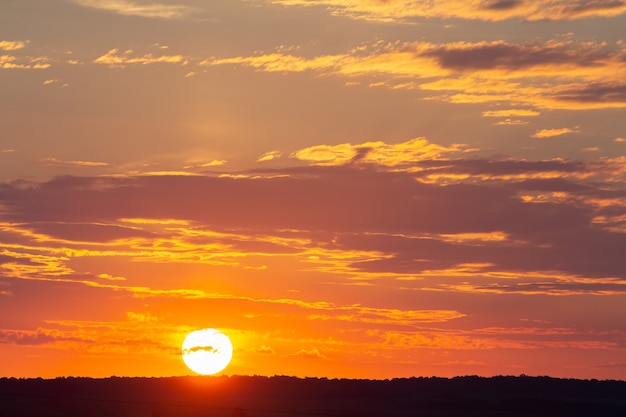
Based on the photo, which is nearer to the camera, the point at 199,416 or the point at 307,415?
the point at 199,416

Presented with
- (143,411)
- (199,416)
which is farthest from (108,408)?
(199,416)

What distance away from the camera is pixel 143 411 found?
198 meters

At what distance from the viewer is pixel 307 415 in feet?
643

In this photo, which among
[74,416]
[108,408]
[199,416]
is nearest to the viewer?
[74,416]

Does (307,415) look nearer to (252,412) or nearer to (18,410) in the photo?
(252,412)

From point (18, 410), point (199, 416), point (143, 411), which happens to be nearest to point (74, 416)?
point (18, 410)

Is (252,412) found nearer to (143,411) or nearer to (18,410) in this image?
(143,411)

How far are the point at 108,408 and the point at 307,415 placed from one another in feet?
110

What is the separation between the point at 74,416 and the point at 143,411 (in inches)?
1416

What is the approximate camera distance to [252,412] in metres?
199

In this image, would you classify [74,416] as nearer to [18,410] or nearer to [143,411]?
[18,410]

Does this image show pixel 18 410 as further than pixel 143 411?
No

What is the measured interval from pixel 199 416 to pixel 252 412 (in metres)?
21.9

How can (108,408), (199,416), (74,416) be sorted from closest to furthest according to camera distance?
(74,416)
(199,416)
(108,408)
